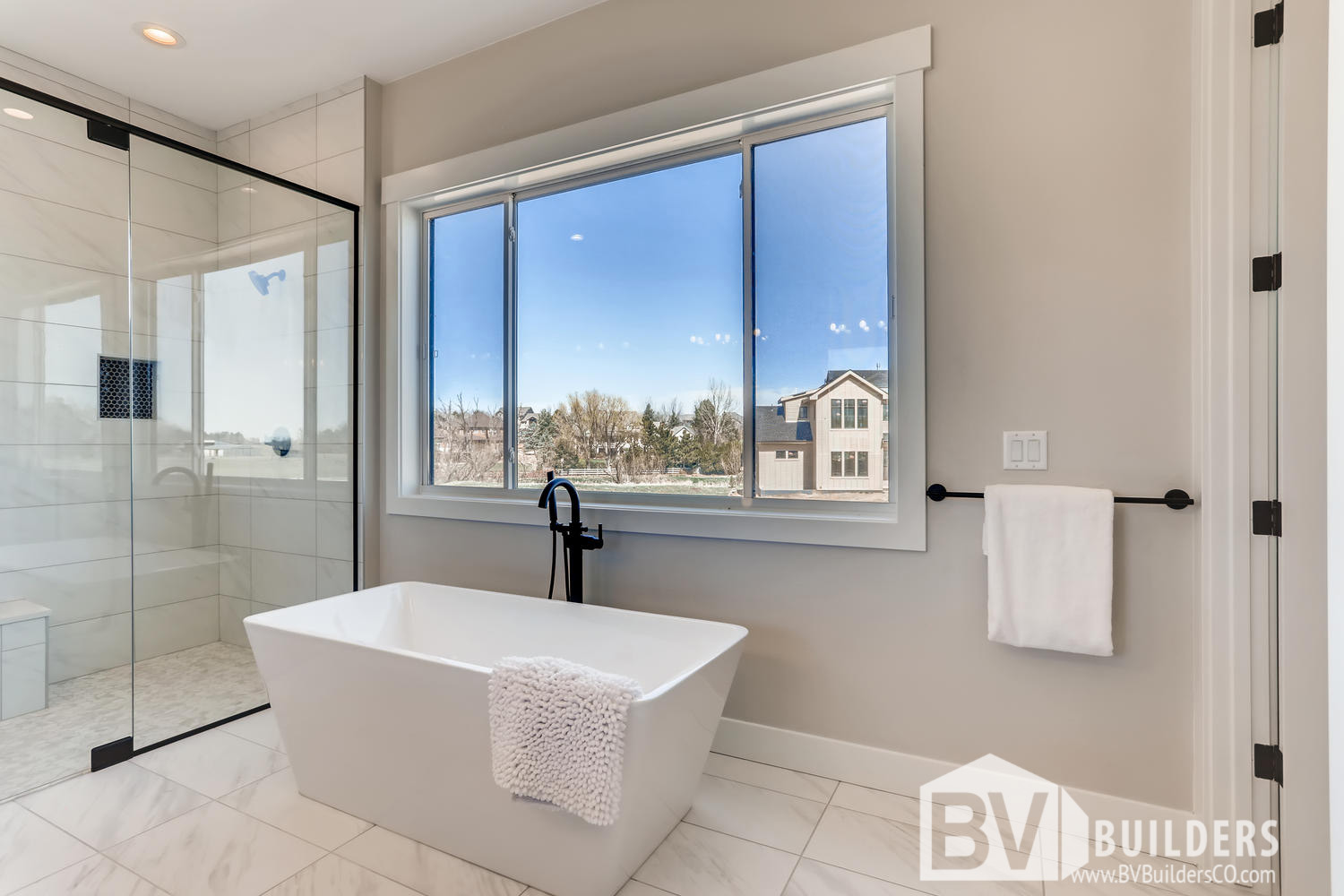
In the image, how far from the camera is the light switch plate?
1.90 meters

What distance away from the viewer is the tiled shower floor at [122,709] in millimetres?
2217

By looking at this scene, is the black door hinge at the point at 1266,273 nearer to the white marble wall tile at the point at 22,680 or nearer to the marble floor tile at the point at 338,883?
the marble floor tile at the point at 338,883

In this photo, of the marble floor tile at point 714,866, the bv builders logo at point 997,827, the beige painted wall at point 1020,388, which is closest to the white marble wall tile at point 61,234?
the beige painted wall at point 1020,388

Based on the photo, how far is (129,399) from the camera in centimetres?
253

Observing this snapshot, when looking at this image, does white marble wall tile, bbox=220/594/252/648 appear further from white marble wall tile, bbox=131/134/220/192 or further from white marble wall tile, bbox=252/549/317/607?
white marble wall tile, bbox=131/134/220/192

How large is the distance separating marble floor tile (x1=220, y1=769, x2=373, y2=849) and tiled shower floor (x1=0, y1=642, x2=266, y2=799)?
25.5 inches

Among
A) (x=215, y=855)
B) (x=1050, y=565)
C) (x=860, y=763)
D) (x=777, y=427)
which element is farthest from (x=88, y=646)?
(x=1050, y=565)

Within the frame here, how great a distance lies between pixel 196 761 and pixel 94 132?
7.34ft

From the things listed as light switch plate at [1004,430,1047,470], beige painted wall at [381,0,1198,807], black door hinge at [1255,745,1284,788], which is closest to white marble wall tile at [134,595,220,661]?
beige painted wall at [381,0,1198,807]

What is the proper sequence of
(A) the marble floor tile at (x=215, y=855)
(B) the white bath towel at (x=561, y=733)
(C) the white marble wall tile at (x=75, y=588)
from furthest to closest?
1. (C) the white marble wall tile at (x=75, y=588)
2. (A) the marble floor tile at (x=215, y=855)
3. (B) the white bath towel at (x=561, y=733)

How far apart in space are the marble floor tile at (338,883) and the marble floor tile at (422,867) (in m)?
0.02

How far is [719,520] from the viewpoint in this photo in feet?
7.72

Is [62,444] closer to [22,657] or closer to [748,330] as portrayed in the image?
[22,657]

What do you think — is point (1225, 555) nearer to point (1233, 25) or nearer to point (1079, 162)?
point (1079, 162)
